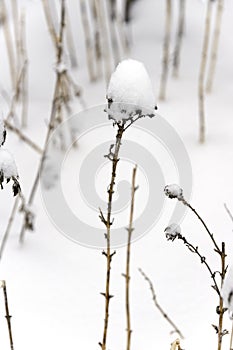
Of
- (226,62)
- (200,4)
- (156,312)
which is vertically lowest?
(156,312)

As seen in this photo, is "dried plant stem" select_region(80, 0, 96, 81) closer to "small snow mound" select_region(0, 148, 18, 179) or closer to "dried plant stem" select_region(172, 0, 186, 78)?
"dried plant stem" select_region(172, 0, 186, 78)

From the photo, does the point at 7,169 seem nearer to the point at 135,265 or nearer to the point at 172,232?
the point at 172,232

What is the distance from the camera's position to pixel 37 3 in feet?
8.86

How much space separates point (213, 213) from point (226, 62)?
874 millimetres

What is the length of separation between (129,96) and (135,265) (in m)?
0.86

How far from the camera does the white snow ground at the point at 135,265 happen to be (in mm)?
1315

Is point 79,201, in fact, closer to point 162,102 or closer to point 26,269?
point 26,269

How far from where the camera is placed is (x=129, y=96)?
0.79 metres

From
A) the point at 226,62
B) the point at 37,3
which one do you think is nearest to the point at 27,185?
the point at 226,62

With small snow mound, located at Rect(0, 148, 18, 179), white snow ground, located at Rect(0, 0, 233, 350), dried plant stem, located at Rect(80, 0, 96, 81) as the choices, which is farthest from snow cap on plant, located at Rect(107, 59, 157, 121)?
dried plant stem, located at Rect(80, 0, 96, 81)

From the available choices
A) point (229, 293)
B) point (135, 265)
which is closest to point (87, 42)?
point (135, 265)

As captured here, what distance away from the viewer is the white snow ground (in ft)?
4.32

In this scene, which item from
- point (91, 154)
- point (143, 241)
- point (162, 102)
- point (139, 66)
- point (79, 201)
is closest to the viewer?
point (139, 66)

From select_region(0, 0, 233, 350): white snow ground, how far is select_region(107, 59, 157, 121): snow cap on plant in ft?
2.22
